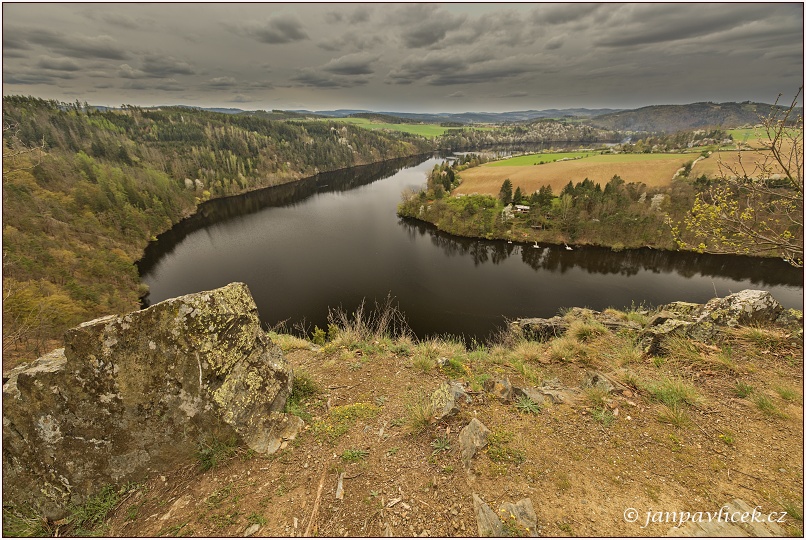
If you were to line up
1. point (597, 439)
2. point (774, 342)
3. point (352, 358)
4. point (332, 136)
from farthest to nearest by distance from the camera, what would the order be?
point (332, 136), point (352, 358), point (774, 342), point (597, 439)

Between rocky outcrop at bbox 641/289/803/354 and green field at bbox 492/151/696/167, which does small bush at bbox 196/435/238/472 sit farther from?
green field at bbox 492/151/696/167

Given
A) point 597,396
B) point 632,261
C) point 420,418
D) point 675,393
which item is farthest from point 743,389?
point 632,261

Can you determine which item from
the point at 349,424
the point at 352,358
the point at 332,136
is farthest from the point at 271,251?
the point at 332,136

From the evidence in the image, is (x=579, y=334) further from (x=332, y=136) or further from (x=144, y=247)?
(x=332, y=136)

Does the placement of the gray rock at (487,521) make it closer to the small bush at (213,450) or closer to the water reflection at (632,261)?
the small bush at (213,450)

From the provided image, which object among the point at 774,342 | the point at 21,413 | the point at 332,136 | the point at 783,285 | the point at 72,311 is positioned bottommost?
the point at 783,285

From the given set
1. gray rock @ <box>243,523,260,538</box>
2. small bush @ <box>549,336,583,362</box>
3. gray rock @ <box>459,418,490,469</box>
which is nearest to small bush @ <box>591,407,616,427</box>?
gray rock @ <box>459,418,490,469</box>
